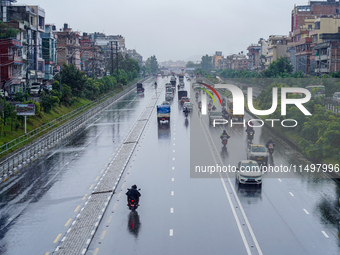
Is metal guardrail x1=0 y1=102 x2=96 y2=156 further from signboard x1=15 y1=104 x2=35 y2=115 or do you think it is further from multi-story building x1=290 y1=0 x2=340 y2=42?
multi-story building x1=290 y1=0 x2=340 y2=42

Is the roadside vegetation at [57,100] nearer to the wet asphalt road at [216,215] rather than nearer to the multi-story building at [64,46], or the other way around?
the wet asphalt road at [216,215]

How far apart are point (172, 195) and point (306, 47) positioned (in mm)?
107687

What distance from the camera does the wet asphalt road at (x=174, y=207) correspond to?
82.8ft

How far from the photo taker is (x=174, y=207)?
A: 3184 centimetres

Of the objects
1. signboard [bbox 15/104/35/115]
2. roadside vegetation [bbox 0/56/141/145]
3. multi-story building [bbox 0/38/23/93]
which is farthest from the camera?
multi-story building [bbox 0/38/23/93]

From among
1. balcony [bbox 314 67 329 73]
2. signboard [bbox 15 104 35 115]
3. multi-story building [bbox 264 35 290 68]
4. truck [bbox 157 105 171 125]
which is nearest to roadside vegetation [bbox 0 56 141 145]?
signboard [bbox 15 104 35 115]

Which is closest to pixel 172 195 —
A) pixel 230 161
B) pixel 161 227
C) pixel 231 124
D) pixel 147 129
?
pixel 161 227

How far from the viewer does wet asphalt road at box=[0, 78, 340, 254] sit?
25.2 meters

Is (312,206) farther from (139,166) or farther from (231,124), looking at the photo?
(231,124)

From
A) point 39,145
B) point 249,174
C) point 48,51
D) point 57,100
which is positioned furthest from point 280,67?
point 249,174

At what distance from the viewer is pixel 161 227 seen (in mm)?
27797

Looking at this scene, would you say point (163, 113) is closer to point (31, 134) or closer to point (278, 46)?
point (31, 134)

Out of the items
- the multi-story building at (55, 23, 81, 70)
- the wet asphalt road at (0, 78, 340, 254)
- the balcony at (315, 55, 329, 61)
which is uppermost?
the multi-story building at (55, 23, 81, 70)

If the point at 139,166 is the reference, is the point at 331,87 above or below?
above
